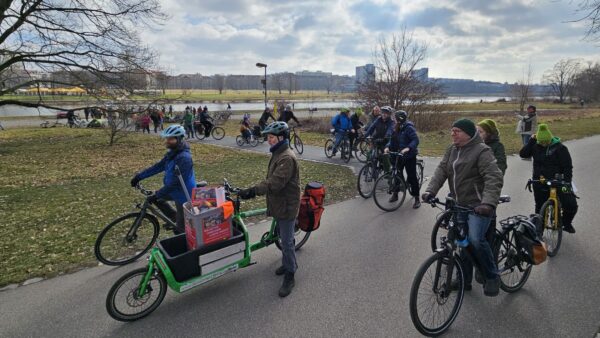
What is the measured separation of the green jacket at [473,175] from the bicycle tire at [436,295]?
2.01ft

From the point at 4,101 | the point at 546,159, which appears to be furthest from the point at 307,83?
the point at 546,159

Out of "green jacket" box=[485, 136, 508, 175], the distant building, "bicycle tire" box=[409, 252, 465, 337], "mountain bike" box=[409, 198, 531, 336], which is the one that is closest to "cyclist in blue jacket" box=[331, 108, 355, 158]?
"green jacket" box=[485, 136, 508, 175]

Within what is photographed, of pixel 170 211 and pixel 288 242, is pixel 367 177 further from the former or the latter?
pixel 170 211

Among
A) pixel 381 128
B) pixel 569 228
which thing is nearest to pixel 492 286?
pixel 569 228

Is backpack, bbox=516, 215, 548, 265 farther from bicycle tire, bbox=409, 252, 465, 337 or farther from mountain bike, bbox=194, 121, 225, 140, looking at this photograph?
mountain bike, bbox=194, 121, 225, 140

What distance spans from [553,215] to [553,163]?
711mm

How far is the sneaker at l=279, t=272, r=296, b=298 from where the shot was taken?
371 centimetres

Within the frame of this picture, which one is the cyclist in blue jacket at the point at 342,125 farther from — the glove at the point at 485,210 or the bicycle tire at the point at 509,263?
the glove at the point at 485,210

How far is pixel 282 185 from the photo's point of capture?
3.54m

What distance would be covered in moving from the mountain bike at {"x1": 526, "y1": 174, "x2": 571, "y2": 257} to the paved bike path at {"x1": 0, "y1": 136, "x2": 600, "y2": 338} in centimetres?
21

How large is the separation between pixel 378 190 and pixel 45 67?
15.4 meters

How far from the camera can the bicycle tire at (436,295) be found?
2.95 m

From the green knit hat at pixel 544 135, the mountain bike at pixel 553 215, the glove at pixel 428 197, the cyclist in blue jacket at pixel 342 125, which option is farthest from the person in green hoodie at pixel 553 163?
the cyclist in blue jacket at pixel 342 125

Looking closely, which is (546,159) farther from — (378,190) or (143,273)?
(143,273)
